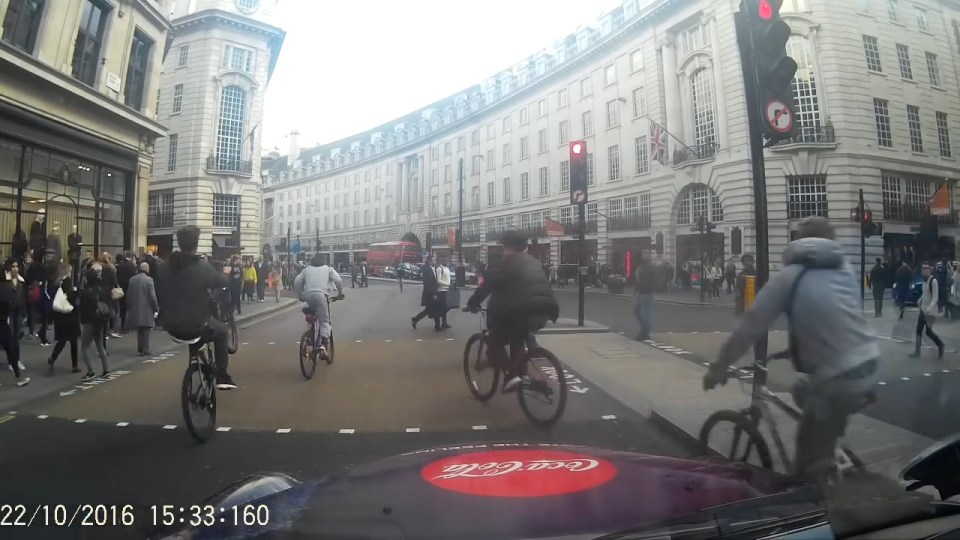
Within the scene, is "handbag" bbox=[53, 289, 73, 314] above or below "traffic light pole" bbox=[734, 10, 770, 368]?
below

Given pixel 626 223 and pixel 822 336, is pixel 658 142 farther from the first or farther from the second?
pixel 822 336

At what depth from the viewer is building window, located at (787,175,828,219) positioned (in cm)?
222

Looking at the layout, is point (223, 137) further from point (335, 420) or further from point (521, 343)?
point (521, 343)

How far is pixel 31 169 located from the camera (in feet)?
7.90

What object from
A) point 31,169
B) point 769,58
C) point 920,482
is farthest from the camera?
point 769,58

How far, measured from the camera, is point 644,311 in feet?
10.8

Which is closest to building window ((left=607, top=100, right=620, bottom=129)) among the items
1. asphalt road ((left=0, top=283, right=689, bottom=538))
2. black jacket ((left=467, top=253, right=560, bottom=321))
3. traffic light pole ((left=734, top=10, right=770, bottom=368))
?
traffic light pole ((left=734, top=10, right=770, bottom=368))

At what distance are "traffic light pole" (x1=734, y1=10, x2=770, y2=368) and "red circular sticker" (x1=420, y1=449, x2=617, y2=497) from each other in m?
1.25

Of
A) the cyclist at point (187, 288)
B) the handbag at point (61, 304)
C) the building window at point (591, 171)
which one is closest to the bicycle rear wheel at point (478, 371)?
the building window at point (591, 171)

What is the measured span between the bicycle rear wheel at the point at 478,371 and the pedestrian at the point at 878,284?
2250 mm

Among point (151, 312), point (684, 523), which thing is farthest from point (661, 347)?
point (151, 312)

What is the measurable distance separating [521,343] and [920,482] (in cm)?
209

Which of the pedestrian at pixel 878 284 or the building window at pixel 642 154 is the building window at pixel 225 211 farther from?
the pedestrian at pixel 878 284

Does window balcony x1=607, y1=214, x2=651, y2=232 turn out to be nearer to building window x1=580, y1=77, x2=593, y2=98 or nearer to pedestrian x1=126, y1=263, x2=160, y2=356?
building window x1=580, y1=77, x2=593, y2=98
